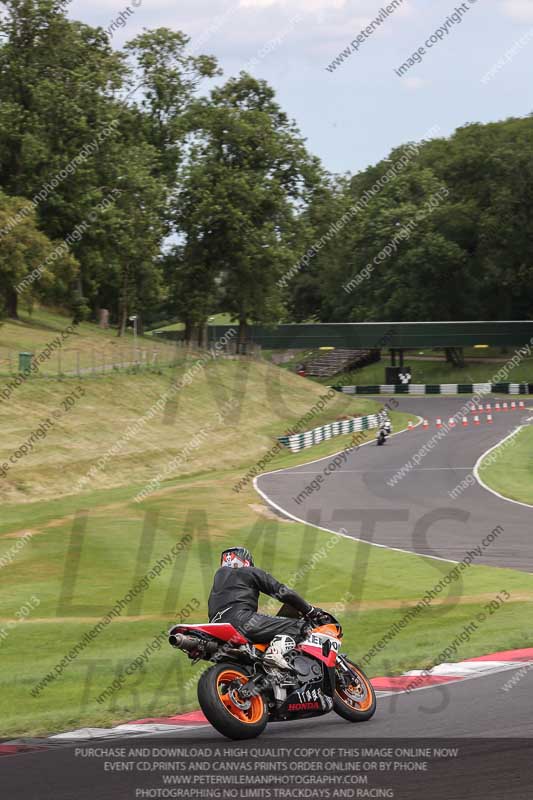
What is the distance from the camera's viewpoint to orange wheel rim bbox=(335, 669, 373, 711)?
390 inches

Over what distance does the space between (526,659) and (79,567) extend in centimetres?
1381

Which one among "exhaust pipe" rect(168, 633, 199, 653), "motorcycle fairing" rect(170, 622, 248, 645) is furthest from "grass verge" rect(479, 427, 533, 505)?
"exhaust pipe" rect(168, 633, 199, 653)

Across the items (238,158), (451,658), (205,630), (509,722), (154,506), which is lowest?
(154,506)

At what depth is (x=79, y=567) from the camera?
80.7 ft

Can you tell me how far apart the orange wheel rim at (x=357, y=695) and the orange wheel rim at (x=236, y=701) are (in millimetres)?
986

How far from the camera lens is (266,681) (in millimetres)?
9414

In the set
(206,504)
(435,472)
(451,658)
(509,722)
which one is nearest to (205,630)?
(509,722)

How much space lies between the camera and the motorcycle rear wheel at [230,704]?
28.8 feet

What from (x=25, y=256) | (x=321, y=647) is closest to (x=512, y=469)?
(x=25, y=256)

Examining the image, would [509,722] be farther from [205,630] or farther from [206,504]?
[206,504]

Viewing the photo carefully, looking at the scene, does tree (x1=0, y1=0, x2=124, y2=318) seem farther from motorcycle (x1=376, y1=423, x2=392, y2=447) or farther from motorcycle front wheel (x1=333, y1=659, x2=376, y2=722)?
motorcycle front wheel (x1=333, y1=659, x2=376, y2=722)

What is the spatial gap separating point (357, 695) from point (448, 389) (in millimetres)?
77550

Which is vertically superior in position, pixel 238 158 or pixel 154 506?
pixel 238 158

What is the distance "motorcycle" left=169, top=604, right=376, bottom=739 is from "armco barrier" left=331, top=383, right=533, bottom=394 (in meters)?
75.6
